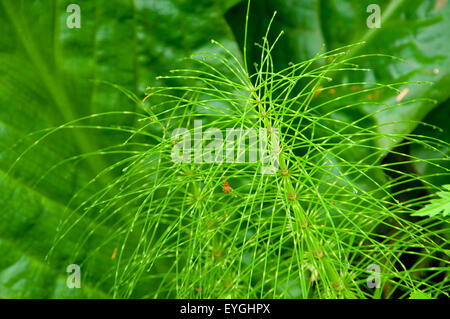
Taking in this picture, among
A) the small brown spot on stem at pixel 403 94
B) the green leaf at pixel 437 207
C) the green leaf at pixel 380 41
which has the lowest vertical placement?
the green leaf at pixel 437 207

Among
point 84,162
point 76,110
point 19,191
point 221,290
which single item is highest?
point 76,110

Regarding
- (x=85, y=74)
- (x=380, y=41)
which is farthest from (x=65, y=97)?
(x=380, y=41)

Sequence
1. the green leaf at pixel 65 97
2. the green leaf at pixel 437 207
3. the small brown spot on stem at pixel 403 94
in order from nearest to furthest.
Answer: the green leaf at pixel 437 207
the green leaf at pixel 65 97
the small brown spot on stem at pixel 403 94

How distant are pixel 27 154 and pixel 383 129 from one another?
3.40 ft

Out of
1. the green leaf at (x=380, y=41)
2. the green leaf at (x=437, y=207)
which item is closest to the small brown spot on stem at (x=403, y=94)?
the green leaf at (x=380, y=41)

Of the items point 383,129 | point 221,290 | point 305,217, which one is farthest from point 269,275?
point 383,129

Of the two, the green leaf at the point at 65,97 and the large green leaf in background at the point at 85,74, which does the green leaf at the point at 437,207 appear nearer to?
the large green leaf in background at the point at 85,74

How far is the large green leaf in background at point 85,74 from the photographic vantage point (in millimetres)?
1357

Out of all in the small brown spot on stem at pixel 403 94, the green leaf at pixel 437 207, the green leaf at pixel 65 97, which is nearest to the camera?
the green leaf at pixel 437 207

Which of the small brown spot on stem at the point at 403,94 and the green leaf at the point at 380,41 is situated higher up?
the green leaf at the point at 380,41

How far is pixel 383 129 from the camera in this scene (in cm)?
149

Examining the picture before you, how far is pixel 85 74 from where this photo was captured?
143 centimetres

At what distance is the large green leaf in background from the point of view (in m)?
1.36

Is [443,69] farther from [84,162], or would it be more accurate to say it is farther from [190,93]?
[84,162]
